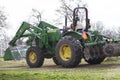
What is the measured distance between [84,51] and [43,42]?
9.92 feet

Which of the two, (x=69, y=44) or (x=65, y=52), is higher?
(x=69, y=44)

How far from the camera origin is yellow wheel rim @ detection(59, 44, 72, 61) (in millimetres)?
16434

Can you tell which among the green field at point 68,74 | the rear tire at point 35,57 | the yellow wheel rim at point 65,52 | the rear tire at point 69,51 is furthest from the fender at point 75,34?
the rear tire at point 35,57

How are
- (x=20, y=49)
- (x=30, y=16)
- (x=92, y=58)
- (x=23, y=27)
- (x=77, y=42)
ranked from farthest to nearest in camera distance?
(x=30, y=16)
(x=20, y=49)
(x=23, y=27)
(x=92, y=58)
(x=77, y=42)

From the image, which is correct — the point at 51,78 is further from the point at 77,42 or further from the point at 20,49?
the point at 20,49

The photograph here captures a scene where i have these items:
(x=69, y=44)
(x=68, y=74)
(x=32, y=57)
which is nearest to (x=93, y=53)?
(x=69, y=44)

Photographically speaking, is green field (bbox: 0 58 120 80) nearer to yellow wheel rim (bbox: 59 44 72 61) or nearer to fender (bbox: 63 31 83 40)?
yellow wheel rim (bbox: 59 44 72 61)

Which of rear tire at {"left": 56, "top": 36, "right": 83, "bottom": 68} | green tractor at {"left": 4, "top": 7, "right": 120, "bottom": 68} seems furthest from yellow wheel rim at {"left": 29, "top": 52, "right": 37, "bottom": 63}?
rear tire at {"left": 56, "top": 36, "right": 83, "bottom": 68}

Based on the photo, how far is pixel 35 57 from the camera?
61.5 ft

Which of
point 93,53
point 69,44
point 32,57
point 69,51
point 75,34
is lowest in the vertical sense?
point 32,57

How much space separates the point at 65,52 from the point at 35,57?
252cm

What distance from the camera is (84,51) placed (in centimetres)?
1606

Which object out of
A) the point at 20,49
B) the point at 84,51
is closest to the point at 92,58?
the point at 84,51

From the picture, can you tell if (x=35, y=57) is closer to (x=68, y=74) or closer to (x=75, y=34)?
(x=75, y=34)
